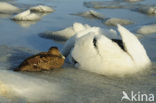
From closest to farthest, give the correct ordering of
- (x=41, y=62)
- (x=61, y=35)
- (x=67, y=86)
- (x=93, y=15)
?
(x=67, y=86) → (x=41, y=62) → (x=61, y=35) → (x=93, y=15)

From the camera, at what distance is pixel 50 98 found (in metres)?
2.52

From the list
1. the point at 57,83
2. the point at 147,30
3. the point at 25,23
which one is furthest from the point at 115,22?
the point at 57,83

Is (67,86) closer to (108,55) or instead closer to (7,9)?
(108,55)

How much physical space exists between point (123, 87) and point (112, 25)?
13.9ft

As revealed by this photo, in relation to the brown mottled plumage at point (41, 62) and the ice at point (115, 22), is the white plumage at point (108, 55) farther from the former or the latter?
the ice at point (115, 22)

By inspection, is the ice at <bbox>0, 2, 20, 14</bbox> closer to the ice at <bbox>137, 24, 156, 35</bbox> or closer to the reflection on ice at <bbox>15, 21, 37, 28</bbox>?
the reflection on ice at <bbox>15, 21, 37, 28</bbox>

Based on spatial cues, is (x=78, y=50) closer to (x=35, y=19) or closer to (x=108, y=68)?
(x=108, y=68)

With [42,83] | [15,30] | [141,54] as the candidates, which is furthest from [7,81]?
[15,30]

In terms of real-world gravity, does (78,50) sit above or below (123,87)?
above

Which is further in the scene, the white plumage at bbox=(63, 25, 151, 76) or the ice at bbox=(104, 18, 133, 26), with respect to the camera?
the ice at bbox=(104, 18, 133, 26)

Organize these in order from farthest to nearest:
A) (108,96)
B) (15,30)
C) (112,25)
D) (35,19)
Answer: (35,19)
(112,25)
(15,30)
(108,96)

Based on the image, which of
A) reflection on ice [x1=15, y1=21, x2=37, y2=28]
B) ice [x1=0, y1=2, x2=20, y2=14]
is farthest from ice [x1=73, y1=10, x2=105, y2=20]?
ice [x1=0, y1=2, x2=20, y2=14]

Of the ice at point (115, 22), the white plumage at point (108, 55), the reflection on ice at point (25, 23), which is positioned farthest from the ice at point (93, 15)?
the white plumage at point (108, 55)

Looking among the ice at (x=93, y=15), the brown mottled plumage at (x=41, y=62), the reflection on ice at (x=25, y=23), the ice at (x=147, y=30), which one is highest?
the brown mottled plumage at (x=41, y=62)
